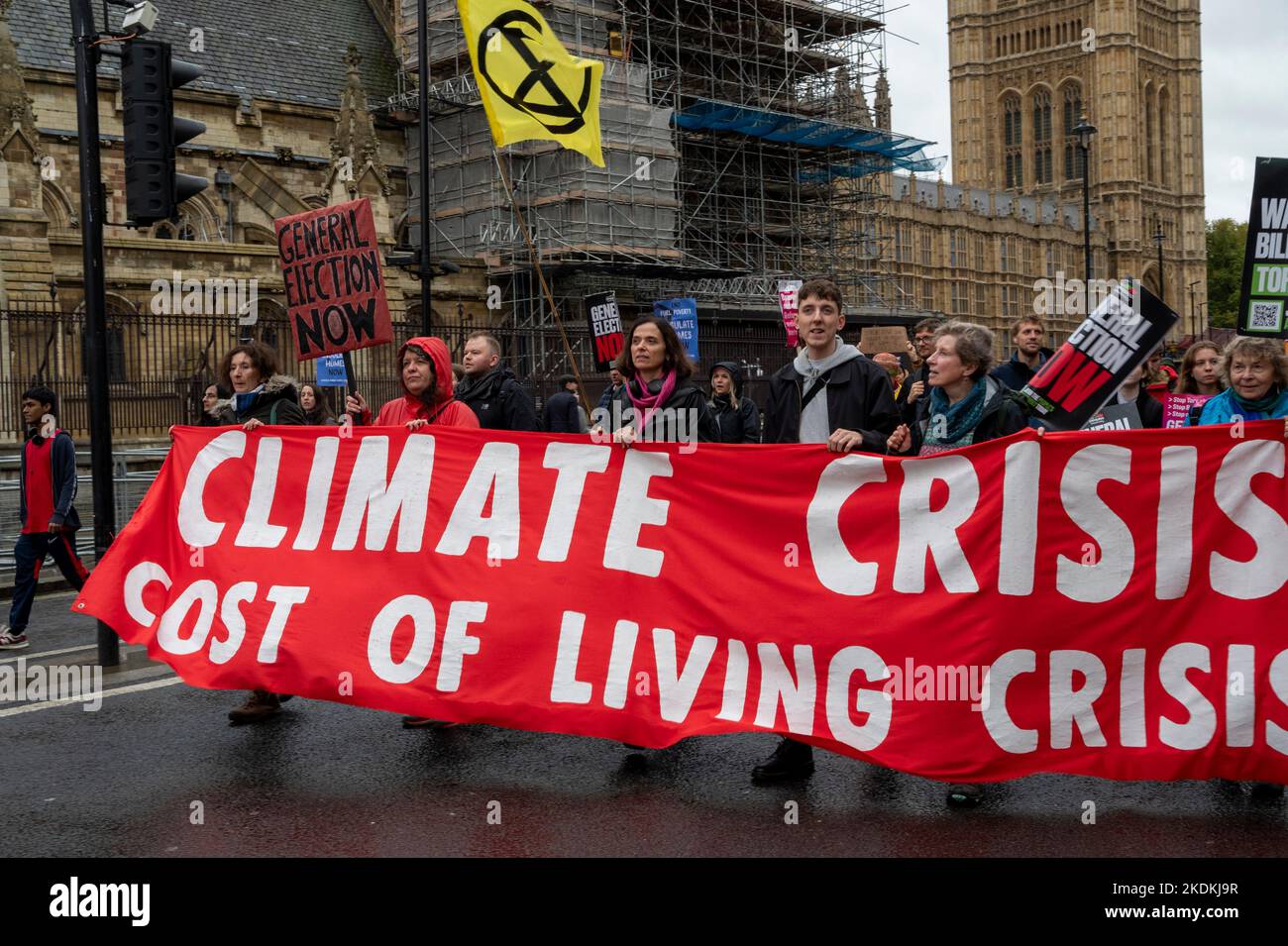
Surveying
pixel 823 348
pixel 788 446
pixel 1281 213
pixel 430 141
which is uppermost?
pixel 430 141

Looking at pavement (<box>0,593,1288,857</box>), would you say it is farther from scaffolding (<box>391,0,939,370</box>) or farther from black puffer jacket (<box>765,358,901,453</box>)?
scaffolding (<box>391,0,939,370</box>)

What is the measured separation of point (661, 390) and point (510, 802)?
2082mm

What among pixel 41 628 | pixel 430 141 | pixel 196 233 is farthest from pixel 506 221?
pixel 41 628

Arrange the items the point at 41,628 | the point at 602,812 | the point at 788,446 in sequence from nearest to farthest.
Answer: the point at 602,812
the point at 788,446
the point at 41,628

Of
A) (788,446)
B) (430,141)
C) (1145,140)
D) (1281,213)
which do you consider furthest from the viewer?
(1145,140)

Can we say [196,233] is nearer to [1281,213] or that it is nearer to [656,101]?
[656,101]

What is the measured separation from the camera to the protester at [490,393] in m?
7.79

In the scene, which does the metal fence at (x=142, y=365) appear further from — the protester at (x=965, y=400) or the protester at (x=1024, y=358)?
the protester at (x=965, y=400)

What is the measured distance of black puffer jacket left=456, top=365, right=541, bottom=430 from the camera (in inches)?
307

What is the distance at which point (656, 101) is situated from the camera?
37.8 m

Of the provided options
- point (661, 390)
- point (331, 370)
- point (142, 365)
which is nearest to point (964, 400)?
point (661, 390)

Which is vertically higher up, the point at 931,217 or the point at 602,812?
the point at 931,217

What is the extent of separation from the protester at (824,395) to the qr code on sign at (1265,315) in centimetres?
343
